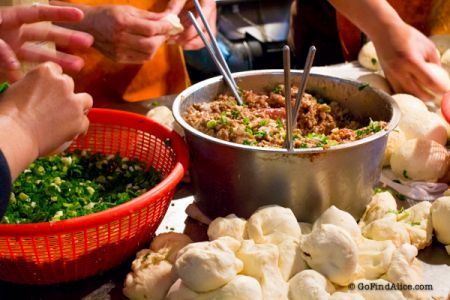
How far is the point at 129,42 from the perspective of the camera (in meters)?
2.04

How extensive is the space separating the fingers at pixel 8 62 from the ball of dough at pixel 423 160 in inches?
46.4

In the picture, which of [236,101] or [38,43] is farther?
[236,101]

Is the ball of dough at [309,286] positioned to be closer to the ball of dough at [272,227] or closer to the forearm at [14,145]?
the ball of dough at [272,227]

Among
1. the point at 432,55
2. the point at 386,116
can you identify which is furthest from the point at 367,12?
the point at 386,116

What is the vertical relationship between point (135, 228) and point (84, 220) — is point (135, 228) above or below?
below

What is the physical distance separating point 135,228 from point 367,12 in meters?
1.43

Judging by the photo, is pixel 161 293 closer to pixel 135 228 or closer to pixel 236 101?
pixel 135 228

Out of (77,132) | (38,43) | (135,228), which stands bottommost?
(135,228)

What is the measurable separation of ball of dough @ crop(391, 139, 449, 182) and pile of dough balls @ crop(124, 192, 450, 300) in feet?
1.04

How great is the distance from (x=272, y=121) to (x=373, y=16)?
866 mm

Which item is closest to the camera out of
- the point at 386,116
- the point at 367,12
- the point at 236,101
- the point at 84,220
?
the point at 84,220

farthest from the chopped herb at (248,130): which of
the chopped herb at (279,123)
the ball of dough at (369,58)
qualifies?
the ball of dough at (369,58)

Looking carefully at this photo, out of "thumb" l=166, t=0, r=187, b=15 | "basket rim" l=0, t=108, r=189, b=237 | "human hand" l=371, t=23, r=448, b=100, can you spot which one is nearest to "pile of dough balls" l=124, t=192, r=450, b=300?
"basket rim" l=0, t=108, r=189, b=237

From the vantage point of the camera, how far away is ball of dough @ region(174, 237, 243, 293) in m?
1.12
